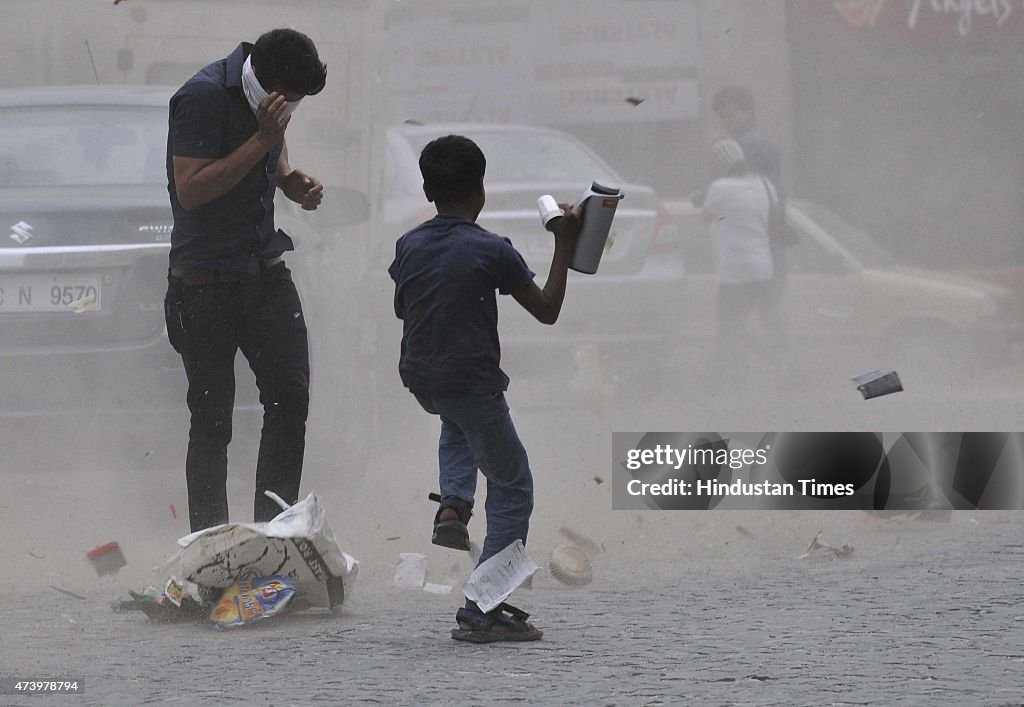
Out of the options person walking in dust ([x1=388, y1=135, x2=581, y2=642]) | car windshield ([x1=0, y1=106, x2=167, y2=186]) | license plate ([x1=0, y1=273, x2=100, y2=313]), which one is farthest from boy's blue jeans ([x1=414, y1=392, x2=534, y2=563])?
car windshield ([x1=0, y1=106, x2=167, y2=186])

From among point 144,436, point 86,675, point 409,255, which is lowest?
point 86,675

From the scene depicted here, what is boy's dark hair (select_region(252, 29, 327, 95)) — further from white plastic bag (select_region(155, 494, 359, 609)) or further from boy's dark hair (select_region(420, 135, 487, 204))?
white plastic bag (select_region(155, 494, 359, 609))

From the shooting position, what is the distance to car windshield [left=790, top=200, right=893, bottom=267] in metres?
6.82

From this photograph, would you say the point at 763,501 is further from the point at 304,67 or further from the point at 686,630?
the point at 304,67

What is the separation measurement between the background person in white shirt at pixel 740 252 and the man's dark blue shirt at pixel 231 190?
243 centimetres

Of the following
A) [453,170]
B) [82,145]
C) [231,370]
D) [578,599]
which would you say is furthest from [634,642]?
[82,145]

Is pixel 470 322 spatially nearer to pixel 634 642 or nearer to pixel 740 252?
pixel 634 642

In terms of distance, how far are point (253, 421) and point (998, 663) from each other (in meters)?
2.79

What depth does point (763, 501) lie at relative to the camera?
20.6 feet

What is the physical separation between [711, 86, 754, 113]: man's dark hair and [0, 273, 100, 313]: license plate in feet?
8.51

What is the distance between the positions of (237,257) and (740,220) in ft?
8.73

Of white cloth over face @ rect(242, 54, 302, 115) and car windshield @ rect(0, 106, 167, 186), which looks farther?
car windshield @ rect(0, 106, 167, 186)

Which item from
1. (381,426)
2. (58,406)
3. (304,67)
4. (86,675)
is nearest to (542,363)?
(381,426)

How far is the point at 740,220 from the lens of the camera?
22.3 feet
